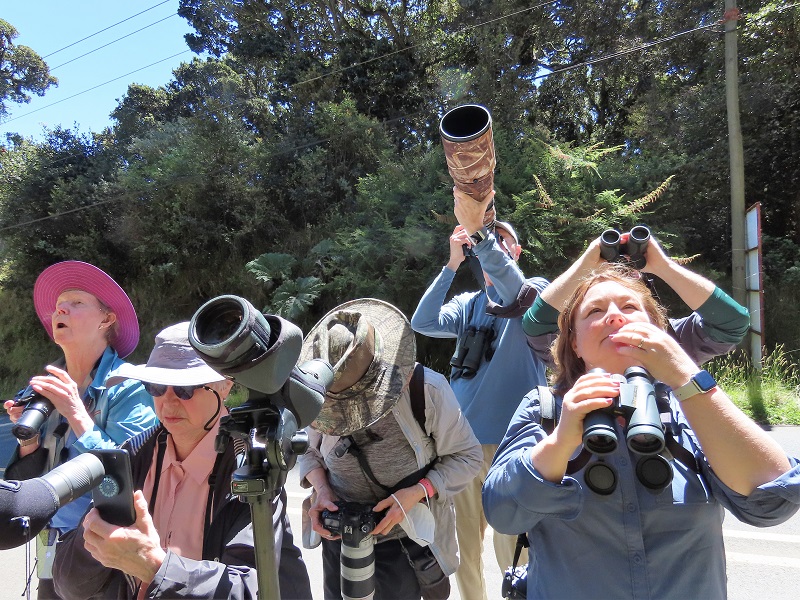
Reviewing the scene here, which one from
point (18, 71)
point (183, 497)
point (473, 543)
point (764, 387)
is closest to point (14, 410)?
point (183, 497)

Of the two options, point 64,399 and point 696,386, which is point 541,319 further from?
point 64,399

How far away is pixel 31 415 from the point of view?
1.99 meters

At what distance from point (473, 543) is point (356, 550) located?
112cm

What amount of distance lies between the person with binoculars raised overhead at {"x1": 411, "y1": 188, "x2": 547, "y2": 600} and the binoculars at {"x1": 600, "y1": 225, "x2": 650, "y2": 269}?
29.5 inches

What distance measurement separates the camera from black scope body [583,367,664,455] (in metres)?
1.09

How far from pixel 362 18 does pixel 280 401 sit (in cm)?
1644

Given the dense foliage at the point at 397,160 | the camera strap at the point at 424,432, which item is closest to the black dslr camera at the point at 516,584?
the camera strap at the point at 424,432

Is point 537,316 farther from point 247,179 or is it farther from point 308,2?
point 308,2

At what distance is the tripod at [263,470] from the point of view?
1049mm

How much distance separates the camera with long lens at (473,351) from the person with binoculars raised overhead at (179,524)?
140cm

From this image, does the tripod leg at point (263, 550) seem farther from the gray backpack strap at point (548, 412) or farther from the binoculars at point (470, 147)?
the binoculars at point (470, 147)

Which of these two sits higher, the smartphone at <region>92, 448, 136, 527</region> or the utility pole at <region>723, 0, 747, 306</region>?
the utility pole at <region>723, 0, 747, 306</region>

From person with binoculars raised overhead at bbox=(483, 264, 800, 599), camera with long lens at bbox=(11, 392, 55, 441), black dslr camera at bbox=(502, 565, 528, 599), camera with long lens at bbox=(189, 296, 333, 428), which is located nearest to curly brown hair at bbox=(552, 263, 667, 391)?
person with binoculars raised overhead at bbox=(483, 264, 800, 599)

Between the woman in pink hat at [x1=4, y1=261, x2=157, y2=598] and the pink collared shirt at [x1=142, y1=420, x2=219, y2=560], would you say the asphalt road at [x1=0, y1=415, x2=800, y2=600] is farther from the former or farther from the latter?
the pink collared shirt at [x1=142, y1=420, x2=219, y2=560]
